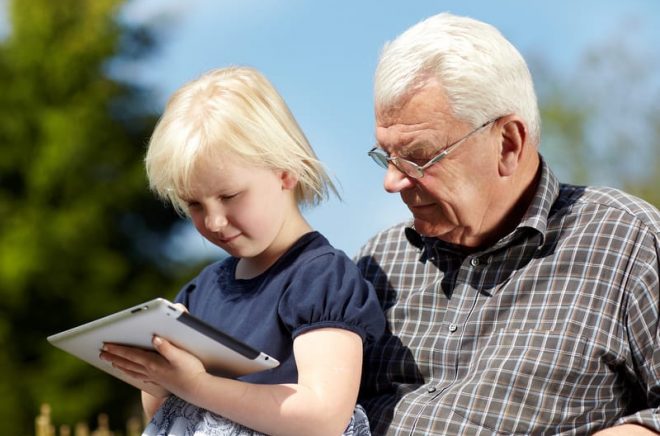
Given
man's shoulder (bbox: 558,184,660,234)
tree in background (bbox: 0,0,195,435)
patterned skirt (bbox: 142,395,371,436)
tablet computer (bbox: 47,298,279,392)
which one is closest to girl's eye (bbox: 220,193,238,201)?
tablet computer (bbox: 47,298,279,392)

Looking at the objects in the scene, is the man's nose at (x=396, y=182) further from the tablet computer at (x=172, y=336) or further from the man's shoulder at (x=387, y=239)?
the tablet computer at (x=172, y=336)

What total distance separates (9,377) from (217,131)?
36.6ft

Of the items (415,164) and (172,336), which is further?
(415,164)

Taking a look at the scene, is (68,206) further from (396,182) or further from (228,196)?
(228,196)

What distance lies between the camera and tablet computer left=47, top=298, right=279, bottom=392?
221 cm

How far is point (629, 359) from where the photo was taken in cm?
263

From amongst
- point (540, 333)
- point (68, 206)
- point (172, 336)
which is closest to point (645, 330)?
point (540, 333)

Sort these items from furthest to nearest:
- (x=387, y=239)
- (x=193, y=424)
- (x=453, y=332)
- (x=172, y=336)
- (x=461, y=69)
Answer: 1. (x=387, y=239)
2. (x=453, y=332)
3. (x=461, y=69)
4. (x=193, y=424)
5. (x=172, y=336)

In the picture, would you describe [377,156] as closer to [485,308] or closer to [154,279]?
[485,308]

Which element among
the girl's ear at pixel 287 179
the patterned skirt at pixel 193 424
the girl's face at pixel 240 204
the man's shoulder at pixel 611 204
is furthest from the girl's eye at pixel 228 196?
the man's shoulder at pixel 611 204

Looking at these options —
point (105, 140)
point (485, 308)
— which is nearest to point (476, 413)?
point (485, 308)

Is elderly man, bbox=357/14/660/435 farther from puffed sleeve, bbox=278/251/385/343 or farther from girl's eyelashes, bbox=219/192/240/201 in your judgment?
girl's eyelashes, bbox=219/192/240/201

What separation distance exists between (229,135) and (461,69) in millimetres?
620

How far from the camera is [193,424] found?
249cm
